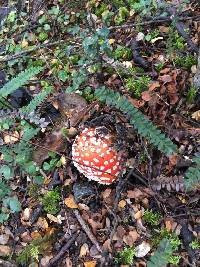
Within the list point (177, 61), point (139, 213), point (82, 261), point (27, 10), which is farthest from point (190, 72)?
point (27, 10)

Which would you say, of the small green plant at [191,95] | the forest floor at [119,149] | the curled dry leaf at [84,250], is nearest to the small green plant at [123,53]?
the forest floor at [119,149]

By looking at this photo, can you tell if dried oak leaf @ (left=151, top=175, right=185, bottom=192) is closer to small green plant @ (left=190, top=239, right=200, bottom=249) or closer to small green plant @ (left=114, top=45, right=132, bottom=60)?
small green plant @ (left=190, top=239, right=200, bottom=249)

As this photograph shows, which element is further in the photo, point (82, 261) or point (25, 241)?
point (25, 241)

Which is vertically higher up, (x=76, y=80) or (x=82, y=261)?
(x=76, y=80)

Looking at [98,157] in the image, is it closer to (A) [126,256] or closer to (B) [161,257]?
(A) [126,256]

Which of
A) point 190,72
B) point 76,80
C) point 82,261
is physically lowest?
point 82,261

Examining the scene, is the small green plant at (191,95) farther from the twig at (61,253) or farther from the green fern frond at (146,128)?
the twig at (61,253)

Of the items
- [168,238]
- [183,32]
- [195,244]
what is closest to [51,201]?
[168,238]

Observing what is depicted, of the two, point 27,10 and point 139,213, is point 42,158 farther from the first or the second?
point 27,10
